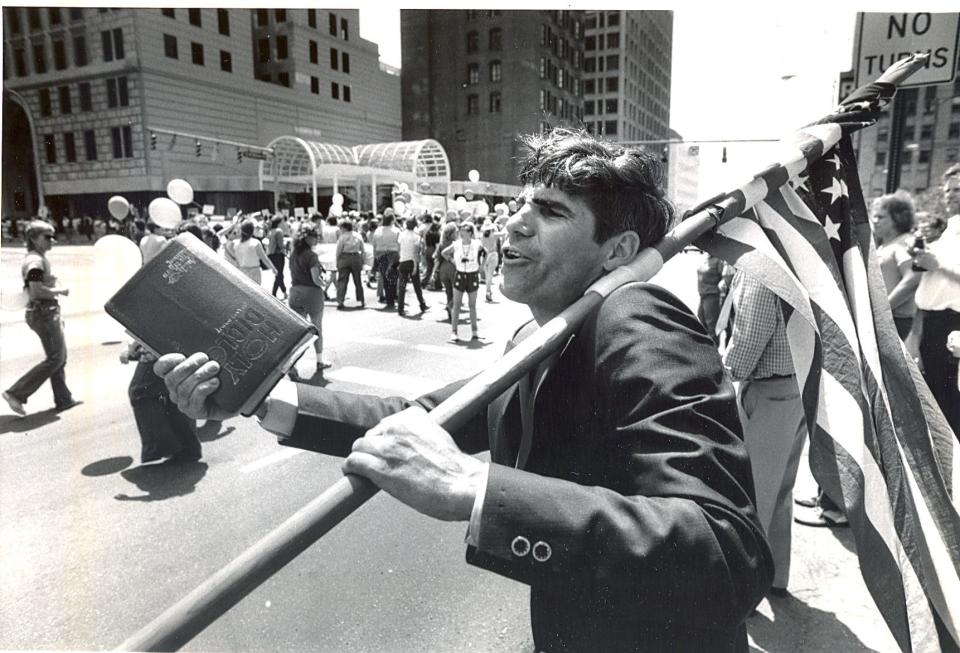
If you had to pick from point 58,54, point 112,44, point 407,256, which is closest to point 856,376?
point 407,256

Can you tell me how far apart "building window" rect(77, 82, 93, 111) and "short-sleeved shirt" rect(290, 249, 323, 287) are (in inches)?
1164

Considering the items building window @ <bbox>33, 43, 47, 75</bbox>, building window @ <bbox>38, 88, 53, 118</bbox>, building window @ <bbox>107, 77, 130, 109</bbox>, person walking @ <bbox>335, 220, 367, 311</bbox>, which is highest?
building window @ <bbox>107, 77, 130, 109</bbox>

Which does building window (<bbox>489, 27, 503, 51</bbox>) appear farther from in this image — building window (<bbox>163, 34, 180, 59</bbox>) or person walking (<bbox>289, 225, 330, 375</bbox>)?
person walking (<bbox>289, 225, 330, 375</bbox>)

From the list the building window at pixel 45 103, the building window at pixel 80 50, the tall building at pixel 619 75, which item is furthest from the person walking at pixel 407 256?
the tall building at pixel 619 75

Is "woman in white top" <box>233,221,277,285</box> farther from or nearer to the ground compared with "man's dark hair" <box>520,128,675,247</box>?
nearer to the ground

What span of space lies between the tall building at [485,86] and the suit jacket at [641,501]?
1707 inches

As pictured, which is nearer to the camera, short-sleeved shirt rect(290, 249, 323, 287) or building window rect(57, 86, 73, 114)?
short-sleeved shirt rect(290, 249, 323, 287)

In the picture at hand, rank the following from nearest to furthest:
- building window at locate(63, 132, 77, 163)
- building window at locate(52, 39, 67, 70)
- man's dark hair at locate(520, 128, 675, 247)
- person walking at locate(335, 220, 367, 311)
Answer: man's dark hair at locate(520, 128, 675, 247)
building window at locate(52, 39, 67, 70)
person walking at locate(335, 220, 367, 311)
building window at locate(63, 132, 77, 163)

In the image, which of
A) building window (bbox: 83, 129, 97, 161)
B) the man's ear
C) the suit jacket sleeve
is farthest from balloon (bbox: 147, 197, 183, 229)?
building window (bbox: 83, 129, 97, 161)

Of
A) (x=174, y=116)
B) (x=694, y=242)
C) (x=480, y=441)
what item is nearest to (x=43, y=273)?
(x=480, y=441)

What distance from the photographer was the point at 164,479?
4.69 meters

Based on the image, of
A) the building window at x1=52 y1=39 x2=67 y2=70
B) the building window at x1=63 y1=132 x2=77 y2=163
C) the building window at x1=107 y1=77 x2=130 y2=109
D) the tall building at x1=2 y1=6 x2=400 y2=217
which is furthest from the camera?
the building window at x1=63 y1=132 x2=77 y2=163

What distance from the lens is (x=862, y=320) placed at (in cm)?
178

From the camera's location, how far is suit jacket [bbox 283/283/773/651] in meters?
1.06
